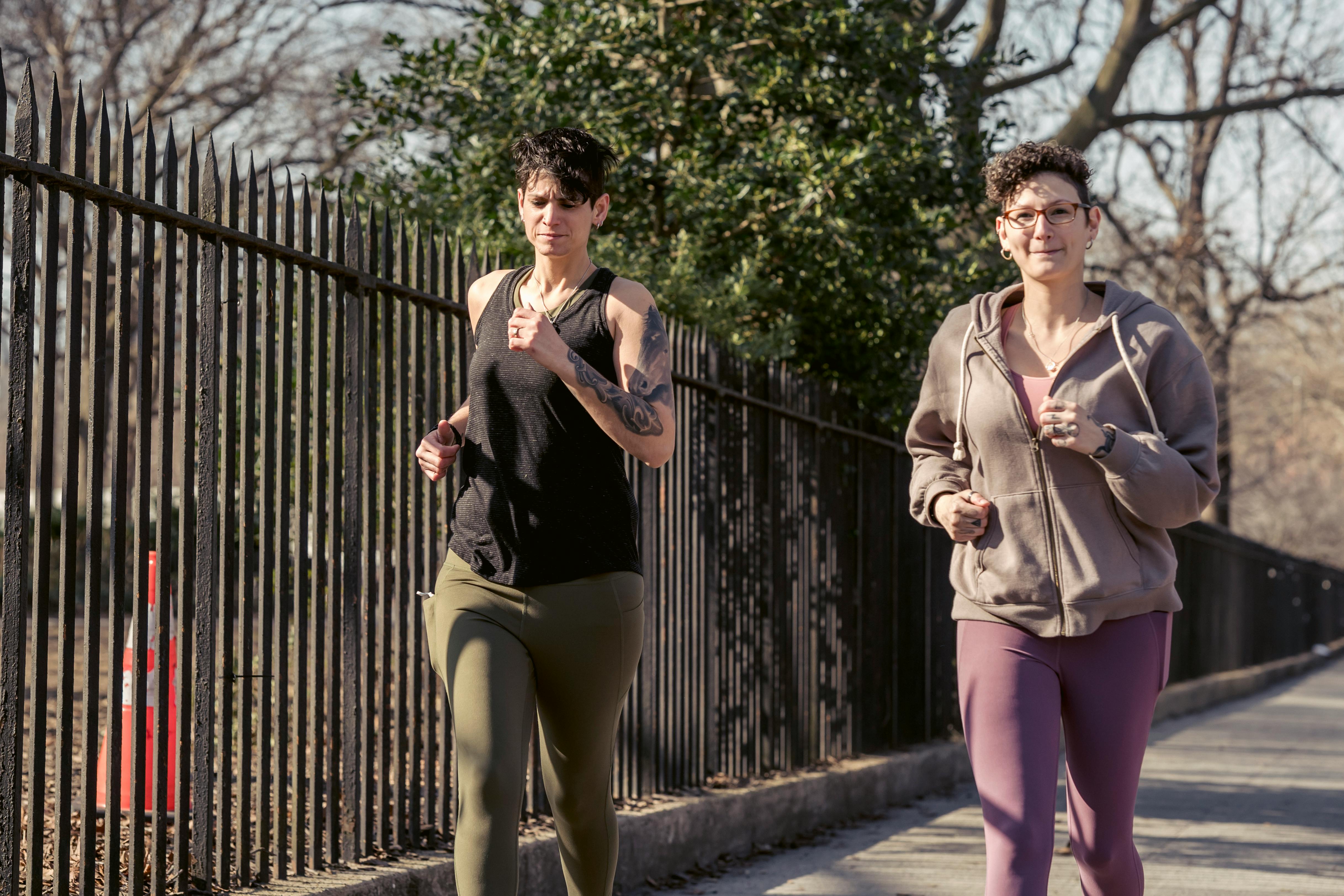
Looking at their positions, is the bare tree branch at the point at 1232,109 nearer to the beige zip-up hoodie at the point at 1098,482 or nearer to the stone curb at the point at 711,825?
the stone curb at the point at 711,825

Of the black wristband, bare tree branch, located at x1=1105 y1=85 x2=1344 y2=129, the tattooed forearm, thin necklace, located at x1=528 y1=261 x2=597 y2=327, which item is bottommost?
the black wristband

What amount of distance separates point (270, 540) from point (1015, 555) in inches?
78.1

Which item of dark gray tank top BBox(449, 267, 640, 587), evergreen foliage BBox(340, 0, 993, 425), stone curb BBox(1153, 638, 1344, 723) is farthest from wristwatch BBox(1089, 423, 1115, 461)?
stone curb BBox(1153, 638, 1344, 723)

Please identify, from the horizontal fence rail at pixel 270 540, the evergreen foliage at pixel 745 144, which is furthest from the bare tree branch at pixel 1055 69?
the horizontal fence rail at pixel 270 540

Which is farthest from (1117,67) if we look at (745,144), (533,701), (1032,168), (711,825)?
(533,701)

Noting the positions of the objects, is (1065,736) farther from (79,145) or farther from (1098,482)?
(79,145)

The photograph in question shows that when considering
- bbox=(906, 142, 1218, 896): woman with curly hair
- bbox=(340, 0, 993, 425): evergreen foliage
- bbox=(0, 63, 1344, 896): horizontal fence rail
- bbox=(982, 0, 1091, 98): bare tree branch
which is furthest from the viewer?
bbox=(982, 0, 1091, 98): bare tree branch

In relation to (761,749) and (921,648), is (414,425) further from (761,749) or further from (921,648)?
(921,648)

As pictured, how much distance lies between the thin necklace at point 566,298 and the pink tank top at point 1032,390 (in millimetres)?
957

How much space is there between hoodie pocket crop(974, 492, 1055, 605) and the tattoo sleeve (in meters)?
0.76

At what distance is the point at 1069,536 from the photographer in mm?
→ 3006

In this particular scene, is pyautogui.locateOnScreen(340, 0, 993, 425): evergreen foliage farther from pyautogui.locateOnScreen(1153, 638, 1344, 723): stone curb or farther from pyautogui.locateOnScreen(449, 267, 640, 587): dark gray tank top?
pyautogui.locateOnScreen(449, 267, 640, 587): dark gray tank top

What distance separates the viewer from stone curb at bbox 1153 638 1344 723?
13820 mm

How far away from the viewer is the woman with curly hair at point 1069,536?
116 inches
